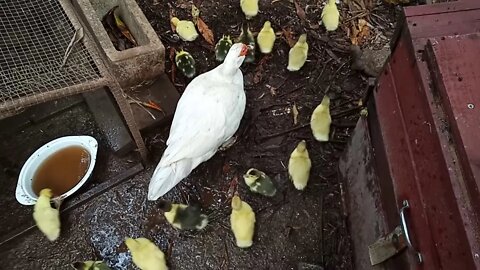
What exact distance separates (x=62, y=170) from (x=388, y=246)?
1910 mm

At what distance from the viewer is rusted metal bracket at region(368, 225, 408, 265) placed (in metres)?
1.74

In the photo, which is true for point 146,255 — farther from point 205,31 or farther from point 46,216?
point 205,31

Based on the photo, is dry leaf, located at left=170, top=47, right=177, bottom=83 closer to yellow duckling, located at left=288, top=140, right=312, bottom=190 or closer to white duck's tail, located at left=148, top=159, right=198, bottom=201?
white duck's tail, located at left=148, top=159, right=198, bottom=201

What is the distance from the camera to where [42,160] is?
2.74 metres

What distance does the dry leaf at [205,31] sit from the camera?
136 inches

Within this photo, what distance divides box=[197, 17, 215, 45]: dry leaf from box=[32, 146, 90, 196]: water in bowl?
125cm

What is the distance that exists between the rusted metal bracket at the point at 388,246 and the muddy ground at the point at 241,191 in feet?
2.09

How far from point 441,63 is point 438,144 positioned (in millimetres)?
301

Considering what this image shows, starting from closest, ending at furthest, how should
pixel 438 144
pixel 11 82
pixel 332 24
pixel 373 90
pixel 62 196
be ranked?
pixel 438 144
pixel 373 90
pixel 11 82
pixel 62 196
pixel 332 24

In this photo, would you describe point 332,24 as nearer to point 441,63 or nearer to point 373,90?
point 373,90

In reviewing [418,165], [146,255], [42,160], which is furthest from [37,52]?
[418,165]

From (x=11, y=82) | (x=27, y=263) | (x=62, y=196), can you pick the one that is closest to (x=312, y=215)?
(x=62, y=196)

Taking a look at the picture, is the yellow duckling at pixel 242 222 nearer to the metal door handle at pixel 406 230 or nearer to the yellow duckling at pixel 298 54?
the metal door handle at pixel 406 230

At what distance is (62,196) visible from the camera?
104 inches
